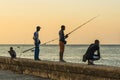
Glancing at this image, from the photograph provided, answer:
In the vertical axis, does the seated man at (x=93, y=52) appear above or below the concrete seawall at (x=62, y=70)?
above

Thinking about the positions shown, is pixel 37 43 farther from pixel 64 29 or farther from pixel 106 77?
pixel 106 77

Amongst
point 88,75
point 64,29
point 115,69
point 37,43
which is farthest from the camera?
point 37,43

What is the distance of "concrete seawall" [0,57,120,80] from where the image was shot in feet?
55.1

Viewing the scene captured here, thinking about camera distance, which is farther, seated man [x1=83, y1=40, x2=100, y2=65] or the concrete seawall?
seated man [x1=83, y1=40, x2=100, y2=65]

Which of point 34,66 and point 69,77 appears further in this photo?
point 34,66

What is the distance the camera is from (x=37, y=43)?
2173cm

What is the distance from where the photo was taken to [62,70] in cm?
1962

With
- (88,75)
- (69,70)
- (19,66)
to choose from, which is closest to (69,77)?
(69,70)

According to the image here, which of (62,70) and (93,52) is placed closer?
(93,52)

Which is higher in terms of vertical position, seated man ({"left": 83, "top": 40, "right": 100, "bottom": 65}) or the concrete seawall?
seated man ({"left": 83, "top": 40, "right": 100, "bottom": 65})

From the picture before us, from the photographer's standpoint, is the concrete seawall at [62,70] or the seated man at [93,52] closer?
the concrete seawall at [62,70]

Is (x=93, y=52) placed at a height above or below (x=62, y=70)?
above

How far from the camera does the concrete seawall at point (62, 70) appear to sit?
16781 millimetres

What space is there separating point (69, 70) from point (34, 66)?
139 inches
